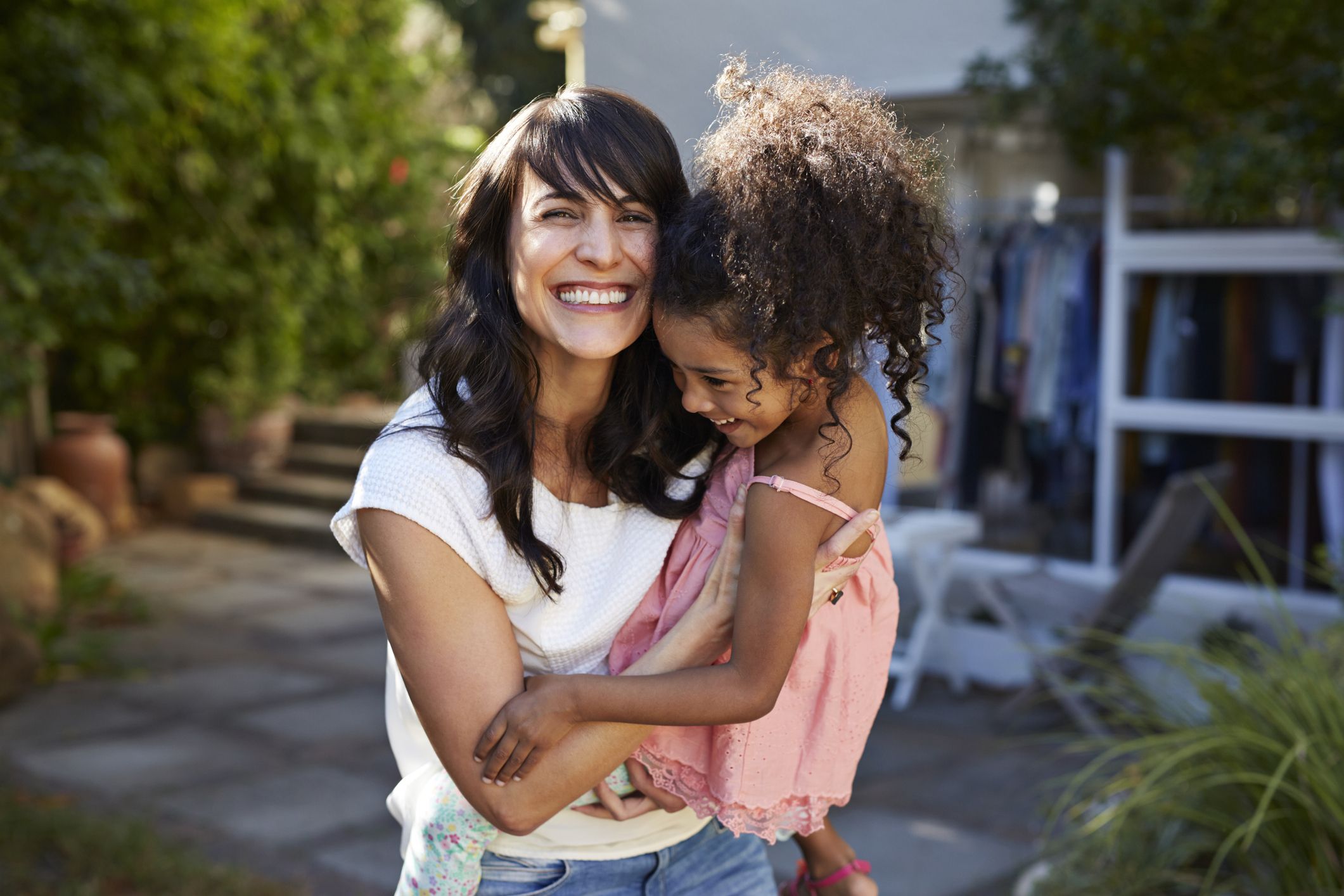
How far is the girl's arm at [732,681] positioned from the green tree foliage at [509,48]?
13.0m

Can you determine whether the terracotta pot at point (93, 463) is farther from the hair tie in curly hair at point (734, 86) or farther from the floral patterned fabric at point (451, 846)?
the hair tie in curly hair at point (734, 86)

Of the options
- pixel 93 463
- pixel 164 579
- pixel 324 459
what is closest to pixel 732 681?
pixel 164 579

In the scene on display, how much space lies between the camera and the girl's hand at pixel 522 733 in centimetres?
131

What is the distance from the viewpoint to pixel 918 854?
11.8ft

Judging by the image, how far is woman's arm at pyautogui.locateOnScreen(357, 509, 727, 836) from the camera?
133cm

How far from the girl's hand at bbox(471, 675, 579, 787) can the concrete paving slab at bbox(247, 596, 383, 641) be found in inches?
199

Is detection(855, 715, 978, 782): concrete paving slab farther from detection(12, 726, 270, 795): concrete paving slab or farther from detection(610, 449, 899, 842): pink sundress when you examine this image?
detection(610, 449, 899, 842): pink sundress

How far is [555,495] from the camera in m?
1.50

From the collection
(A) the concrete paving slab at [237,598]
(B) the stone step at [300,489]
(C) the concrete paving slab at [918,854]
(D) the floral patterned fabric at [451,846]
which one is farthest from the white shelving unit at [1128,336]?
(B) the stone step at [300,489]

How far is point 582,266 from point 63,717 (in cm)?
442

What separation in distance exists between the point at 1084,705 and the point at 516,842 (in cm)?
356

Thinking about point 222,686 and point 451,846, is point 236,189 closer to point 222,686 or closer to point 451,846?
point 222,686

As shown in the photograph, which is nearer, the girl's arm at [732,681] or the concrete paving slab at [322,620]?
the girl's arm at [732,681]

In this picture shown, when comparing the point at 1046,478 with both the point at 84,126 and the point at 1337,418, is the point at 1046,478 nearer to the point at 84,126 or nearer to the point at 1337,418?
the point at 1337,418
